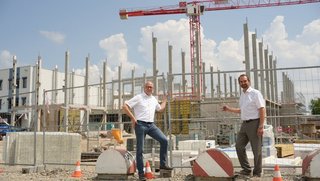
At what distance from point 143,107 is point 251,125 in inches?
70.6

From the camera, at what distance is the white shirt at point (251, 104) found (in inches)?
219

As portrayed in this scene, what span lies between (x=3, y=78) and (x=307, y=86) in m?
42.9

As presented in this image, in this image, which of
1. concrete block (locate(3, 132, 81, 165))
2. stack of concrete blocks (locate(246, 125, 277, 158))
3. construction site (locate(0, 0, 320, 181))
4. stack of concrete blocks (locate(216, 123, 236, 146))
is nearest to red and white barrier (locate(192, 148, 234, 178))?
construction site (locate(0, 0, 320, 181))

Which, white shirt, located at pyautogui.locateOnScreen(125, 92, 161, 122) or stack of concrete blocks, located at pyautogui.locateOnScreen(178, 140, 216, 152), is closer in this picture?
white shirt, located at pyautogui.locateOnScreen(125, 92, 161, 122)

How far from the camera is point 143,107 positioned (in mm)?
5961

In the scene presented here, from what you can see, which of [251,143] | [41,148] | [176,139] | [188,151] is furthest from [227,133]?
[251,143]

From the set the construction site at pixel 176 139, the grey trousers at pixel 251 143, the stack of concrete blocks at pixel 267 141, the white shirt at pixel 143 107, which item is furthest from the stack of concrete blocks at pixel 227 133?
the white shirt at pixel 143 107

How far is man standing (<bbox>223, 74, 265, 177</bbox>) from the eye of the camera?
549 cm

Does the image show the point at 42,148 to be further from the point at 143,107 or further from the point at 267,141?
the point at 267,141

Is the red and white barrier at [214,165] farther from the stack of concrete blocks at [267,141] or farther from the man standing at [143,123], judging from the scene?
the stack of concrete blocks at [267,141]

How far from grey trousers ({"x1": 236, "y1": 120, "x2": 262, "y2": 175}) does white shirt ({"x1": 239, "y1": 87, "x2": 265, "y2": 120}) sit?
0.11 metres

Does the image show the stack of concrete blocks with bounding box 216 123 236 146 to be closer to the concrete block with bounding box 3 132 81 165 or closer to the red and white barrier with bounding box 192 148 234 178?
the concrete block with bounding box 3 132 81 165

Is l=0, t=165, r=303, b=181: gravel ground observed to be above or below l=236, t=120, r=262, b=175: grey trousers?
below

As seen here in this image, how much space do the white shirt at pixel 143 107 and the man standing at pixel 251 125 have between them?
152 cm
